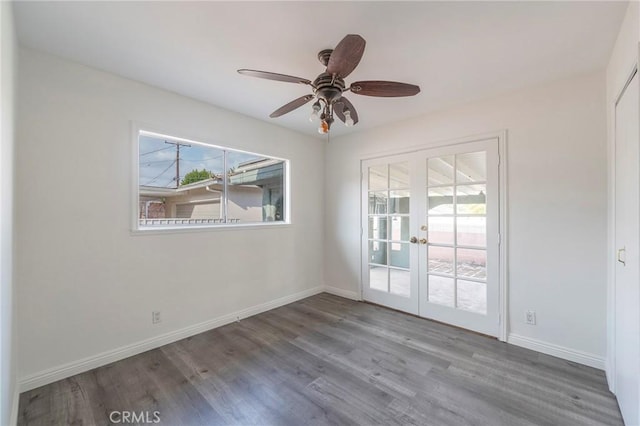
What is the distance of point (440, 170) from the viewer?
3152mm

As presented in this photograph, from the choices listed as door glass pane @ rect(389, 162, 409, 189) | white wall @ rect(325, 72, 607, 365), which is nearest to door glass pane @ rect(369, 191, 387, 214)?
door glass pane @ rect(389, 162, 409, 189)

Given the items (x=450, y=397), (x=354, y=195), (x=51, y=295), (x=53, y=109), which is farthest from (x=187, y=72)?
(x=450, y=397)

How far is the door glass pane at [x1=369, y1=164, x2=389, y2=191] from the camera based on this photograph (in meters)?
3.68

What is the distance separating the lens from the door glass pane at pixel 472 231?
286 cm

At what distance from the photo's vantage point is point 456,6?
158 cm

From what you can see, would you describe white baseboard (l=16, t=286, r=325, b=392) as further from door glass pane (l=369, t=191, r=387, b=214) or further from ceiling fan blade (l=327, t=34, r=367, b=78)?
ceiling fan blade (l=327, t=34, r=367, b=78)

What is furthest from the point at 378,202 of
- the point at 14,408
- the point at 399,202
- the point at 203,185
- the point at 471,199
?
the point at 14,408

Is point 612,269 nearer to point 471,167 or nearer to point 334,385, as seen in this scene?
point 471,167

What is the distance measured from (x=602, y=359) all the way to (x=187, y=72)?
14.1 feet

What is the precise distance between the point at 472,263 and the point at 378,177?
1.59 metres

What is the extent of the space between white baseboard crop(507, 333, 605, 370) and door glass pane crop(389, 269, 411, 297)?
1.13 m

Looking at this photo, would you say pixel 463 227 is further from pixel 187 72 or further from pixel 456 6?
pixel 187 72

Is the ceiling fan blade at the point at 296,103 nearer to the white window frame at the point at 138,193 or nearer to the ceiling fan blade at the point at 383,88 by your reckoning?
the ceiling fan blade at the point at 383,88

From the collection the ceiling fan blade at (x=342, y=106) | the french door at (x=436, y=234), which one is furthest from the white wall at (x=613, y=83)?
the ceiling fan blade at (x=342, y=106)
